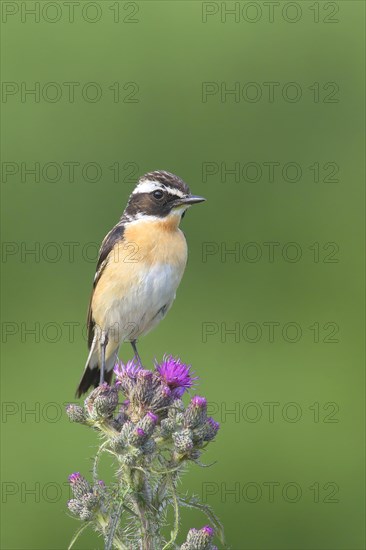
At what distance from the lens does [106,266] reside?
6.41 m

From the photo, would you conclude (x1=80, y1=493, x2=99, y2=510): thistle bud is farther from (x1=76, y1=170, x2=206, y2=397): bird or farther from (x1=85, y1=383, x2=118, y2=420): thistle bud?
(x1=76, y1=170, x2=206, y2=397): bird

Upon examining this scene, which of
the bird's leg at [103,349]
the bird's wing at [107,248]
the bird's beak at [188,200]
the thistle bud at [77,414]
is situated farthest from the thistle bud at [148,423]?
the bird's wing at [107,248]

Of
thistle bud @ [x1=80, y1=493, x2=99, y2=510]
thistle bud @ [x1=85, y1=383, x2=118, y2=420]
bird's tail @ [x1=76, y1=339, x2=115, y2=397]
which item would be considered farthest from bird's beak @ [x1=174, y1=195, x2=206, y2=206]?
thistle bud @ [x1=80, y1=493, x2=99, y2=510]

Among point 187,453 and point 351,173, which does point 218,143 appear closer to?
point 351,173

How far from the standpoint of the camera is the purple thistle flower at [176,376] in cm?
463

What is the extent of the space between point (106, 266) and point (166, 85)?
17.7ft

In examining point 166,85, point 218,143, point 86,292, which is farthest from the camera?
point 166,85

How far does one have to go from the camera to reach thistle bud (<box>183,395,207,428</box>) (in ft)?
13.9

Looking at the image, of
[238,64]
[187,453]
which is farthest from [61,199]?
[187,453]

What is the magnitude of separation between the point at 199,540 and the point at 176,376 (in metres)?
0.87

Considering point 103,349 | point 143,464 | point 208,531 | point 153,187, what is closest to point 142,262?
point 153,187

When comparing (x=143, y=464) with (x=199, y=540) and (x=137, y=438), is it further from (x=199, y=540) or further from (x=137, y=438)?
(x=199, y=540)

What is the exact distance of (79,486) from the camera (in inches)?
165

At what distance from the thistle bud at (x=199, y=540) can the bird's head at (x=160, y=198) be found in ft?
7.79
